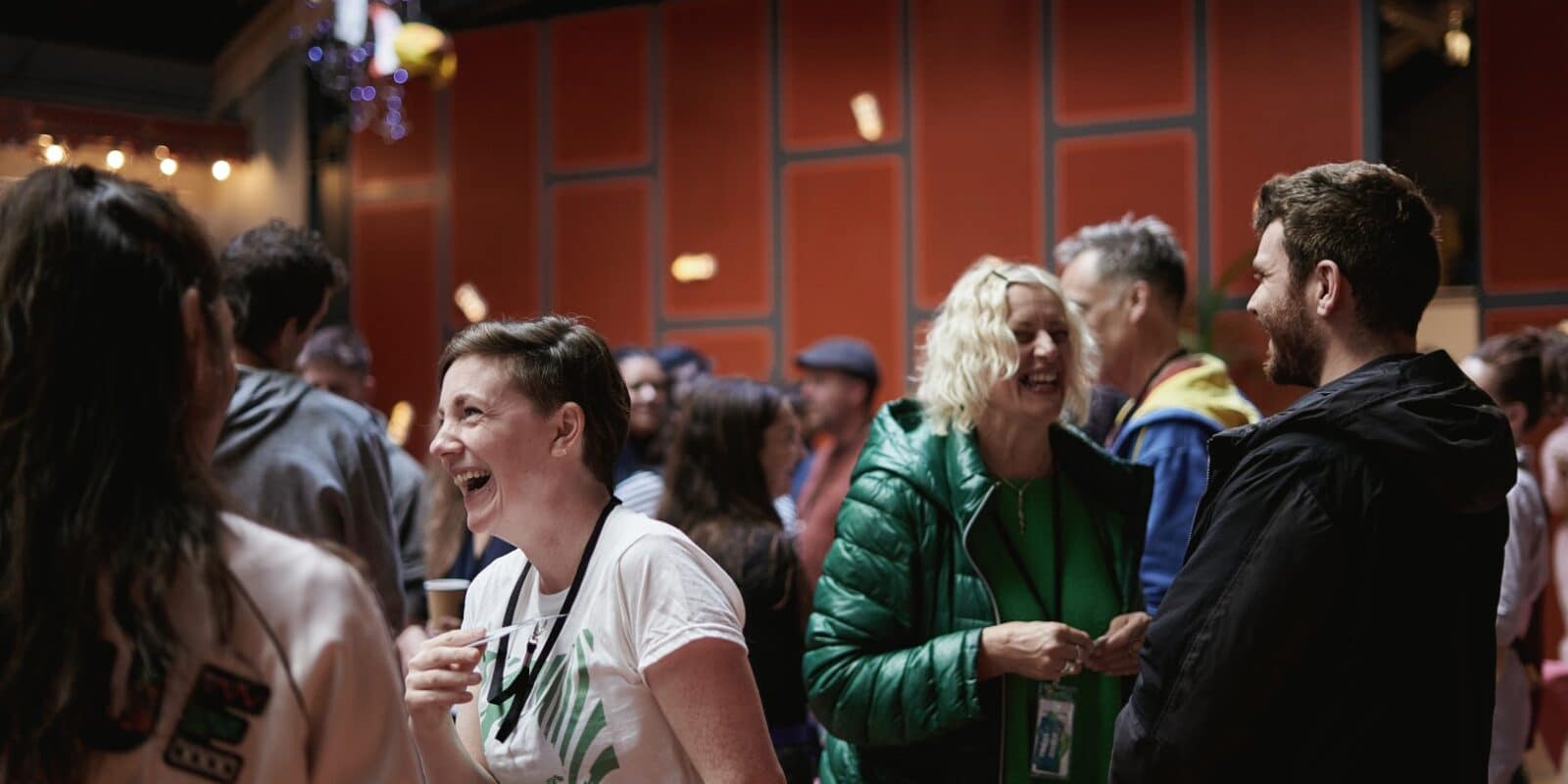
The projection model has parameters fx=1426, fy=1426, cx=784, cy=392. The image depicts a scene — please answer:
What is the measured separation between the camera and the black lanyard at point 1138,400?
3129 mm

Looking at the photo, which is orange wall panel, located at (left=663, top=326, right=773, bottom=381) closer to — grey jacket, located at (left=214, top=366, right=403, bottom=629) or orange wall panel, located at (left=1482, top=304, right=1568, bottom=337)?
orange wall panel, located at (left=1482, top=304, right=1568, bottom=337)

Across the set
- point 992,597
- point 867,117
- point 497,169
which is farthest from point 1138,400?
point 497,169

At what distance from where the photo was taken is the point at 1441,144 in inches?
418

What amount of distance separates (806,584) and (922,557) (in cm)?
59

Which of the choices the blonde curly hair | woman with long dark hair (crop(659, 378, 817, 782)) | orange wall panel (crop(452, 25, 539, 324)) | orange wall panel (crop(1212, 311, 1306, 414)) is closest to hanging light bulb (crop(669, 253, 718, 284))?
orange wall panel (crop(452, 25, 539, 324))

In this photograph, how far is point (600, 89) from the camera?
862cm

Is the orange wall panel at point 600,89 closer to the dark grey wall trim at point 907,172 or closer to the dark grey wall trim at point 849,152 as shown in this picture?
the dark grey wall trim at point 849,152

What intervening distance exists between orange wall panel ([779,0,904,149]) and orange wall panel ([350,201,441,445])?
2650 millimetres

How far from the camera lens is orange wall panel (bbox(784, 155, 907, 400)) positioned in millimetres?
7738

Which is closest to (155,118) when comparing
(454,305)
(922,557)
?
(454,305)

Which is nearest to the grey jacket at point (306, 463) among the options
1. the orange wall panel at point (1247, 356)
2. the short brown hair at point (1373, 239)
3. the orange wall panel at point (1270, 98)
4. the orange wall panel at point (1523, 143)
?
the short brown hair at point (1373, 239)

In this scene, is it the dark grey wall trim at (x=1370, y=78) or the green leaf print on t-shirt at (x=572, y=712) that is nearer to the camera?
the green leaf print on t-shirt at (x=572, y=712)

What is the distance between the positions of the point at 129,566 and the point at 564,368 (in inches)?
33.3

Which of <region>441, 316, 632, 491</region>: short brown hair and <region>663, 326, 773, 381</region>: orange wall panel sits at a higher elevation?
<region>663, 326, 773, 381</region>: orange wall panel
